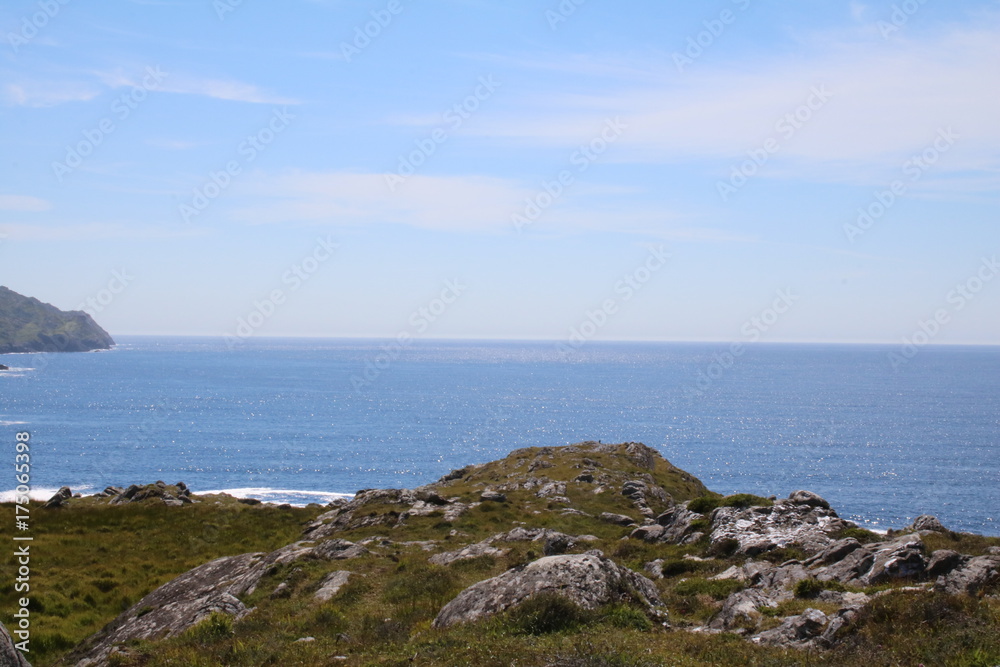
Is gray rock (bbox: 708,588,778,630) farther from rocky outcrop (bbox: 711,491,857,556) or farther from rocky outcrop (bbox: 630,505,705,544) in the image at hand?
rocky outcrop (bbox: 630,505,705,544)

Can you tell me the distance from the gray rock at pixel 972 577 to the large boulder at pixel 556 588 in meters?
8.39

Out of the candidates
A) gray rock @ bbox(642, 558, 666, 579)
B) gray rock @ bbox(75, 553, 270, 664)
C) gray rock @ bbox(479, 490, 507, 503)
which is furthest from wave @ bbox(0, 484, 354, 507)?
gray rock @ bbox(642, 558, 666, 579)

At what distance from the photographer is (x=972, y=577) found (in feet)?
62.5

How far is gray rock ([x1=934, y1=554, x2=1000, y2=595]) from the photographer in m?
18.7

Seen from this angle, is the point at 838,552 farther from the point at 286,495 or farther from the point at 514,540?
the point at 286,495

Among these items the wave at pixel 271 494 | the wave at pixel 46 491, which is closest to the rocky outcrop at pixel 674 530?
the wave at pixel 271 494

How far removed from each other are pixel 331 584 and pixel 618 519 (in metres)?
24.8

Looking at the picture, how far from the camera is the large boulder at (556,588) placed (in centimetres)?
1838

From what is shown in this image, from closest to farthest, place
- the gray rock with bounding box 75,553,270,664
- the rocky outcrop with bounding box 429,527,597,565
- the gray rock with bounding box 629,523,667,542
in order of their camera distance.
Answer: the gray rock with bounding box 75,553,270,664 < the rocky outcrop with bounding box 429,527,597,565 < the gray rock with bounding box 629,523,667,542

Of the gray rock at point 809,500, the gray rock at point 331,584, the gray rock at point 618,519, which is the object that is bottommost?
the gray rock at point 618,519

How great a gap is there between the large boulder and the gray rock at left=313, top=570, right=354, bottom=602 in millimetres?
7851

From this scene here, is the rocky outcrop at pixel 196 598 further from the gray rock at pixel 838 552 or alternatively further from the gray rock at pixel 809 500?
the gray rock at pixel 809 500

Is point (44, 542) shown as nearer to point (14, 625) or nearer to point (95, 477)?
point (14, 625)

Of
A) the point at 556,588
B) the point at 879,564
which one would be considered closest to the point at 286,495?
the point at 556,588
